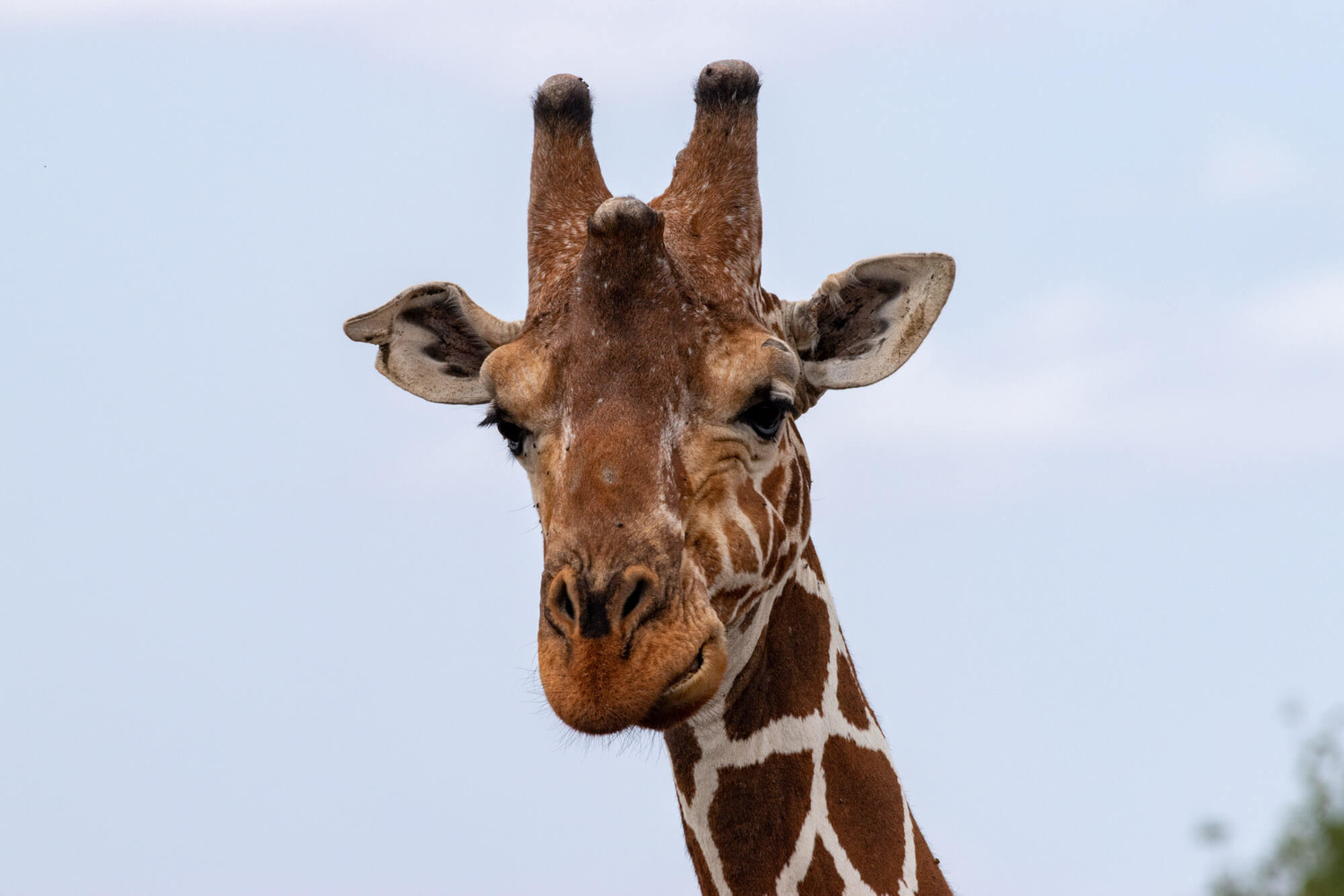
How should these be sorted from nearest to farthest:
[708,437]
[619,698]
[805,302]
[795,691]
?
[619,698], [708,437], [795,691], [805,302]

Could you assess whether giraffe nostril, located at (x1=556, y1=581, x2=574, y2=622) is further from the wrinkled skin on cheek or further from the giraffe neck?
the giraffe neck

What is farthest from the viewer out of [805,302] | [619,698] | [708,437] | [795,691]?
[805,302]

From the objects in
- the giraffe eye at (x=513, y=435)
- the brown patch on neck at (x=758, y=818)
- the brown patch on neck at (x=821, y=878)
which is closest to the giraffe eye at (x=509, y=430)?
the giraffe eye at (x=513, y=435)

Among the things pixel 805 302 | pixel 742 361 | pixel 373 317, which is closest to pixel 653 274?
pixel 742 361

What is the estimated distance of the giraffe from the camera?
5.41 m

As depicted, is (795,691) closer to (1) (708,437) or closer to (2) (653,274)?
(1) (708,437)

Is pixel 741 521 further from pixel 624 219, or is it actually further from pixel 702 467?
pixel 624 219

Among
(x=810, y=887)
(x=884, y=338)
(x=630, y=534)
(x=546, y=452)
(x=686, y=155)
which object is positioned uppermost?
(x=686, y=155)

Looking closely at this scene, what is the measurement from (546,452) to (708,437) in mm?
600

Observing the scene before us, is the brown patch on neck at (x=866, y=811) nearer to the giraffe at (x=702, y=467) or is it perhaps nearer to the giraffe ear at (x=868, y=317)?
the giraffe at (x=702, y=467)

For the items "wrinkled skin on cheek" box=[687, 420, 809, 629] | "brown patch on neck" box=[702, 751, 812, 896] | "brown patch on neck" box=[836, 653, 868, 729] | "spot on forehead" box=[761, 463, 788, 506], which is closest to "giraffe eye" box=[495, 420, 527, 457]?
"wrinkled skin on cheek" box=[687, 420, 809, 629]

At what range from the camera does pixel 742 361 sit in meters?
6.01

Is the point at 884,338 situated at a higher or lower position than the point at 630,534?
higher

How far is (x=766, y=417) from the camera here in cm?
615
